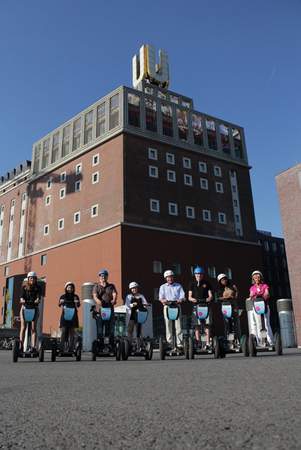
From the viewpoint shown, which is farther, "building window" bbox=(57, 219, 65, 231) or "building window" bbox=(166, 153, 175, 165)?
"building window" bbox=(57, 219, 65, 231)

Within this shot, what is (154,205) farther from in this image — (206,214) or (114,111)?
(114,111)

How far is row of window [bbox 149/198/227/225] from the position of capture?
46.8m

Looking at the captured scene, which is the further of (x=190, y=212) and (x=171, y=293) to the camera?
(x=190, y=212)

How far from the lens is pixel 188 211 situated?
49.3 metres

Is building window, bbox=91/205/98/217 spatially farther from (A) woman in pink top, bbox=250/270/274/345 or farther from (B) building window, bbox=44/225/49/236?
(A) woman in pink top, bbox=250/270/274/345

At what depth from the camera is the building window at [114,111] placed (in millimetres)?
49531

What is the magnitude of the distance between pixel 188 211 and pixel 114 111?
1462cm

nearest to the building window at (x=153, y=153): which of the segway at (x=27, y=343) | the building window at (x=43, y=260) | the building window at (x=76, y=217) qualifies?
the building window at (x=76, y=217)

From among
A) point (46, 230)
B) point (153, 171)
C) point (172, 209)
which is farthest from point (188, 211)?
point (46, 230)

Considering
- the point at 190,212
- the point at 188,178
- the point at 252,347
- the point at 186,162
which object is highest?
the point at 186,162

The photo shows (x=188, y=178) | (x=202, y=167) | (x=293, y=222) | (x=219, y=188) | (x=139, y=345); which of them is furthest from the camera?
(x=219, y=188)

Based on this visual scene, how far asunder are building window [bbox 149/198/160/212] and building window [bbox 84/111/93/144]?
11.9 metres

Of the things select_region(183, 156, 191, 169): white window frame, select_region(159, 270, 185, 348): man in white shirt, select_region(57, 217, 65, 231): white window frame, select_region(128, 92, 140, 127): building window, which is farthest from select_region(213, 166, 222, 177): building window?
select_region(159, 270, 185, 348): man in white shirt

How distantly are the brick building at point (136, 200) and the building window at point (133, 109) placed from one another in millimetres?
121
